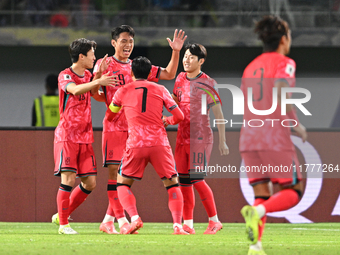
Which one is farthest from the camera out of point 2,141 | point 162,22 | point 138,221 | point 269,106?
point 162,22

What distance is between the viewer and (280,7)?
13.6m

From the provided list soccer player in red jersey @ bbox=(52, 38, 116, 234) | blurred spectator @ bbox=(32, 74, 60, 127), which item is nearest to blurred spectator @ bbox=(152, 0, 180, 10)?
blurred spectator @ bbox=(32, 74, 60, 127)

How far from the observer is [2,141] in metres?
8.23

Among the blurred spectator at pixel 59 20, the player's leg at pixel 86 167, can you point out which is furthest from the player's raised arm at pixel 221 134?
the blurred spectator at pixel 59 20

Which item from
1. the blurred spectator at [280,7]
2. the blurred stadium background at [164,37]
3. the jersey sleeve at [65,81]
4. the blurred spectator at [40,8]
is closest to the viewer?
the jersey sleeve at [65,81]

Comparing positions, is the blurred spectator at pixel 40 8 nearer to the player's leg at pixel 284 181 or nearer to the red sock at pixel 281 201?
the player's leg at pixel 284 181

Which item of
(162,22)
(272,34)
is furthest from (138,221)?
(162,22)

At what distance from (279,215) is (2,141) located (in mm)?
4319

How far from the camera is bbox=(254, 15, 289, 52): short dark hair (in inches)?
165

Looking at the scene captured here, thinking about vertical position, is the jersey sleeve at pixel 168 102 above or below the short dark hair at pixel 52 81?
below

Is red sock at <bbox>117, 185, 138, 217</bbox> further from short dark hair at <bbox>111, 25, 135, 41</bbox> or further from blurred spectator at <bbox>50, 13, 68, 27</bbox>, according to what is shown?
blurred spectator at <bbox>50, 13, 68, 27</bbox>

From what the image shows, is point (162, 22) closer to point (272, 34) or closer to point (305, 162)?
point (305, 162)

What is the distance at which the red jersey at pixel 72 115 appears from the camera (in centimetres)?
588

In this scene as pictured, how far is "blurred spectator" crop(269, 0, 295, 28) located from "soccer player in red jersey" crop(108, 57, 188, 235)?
8.55 metres
